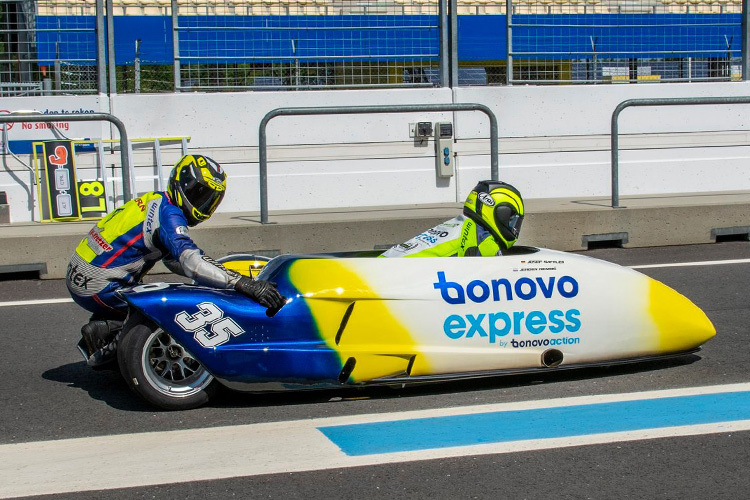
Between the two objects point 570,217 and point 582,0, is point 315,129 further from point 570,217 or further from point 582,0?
point 582,0

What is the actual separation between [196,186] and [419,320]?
1407mm

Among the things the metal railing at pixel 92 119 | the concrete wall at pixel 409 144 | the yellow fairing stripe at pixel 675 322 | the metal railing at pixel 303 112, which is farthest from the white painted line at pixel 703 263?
the metal railing at pixel 92 119

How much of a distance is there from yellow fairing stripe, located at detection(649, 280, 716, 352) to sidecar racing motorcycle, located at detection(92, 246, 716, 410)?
1 centimetres

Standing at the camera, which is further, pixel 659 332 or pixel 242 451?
pixel 659 332

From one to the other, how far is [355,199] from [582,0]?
4729mm

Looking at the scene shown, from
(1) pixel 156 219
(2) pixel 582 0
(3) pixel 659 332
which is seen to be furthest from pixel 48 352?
(2) pixel 582 0

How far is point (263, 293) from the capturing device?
495 cm

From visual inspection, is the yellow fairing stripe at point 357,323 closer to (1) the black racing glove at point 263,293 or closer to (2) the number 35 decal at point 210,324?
(1) the black racing glove at point 263,293

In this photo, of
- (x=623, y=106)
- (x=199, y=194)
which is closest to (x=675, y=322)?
(x=199, y=194)

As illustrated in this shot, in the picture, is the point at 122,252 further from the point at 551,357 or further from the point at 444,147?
the point at 444,147

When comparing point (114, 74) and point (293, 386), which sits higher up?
point (114, 74)

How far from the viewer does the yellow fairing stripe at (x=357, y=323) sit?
5.05 m

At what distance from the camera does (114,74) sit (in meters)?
12.0

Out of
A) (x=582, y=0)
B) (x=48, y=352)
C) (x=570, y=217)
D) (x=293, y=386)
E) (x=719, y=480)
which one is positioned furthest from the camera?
(x=582, y=0)
